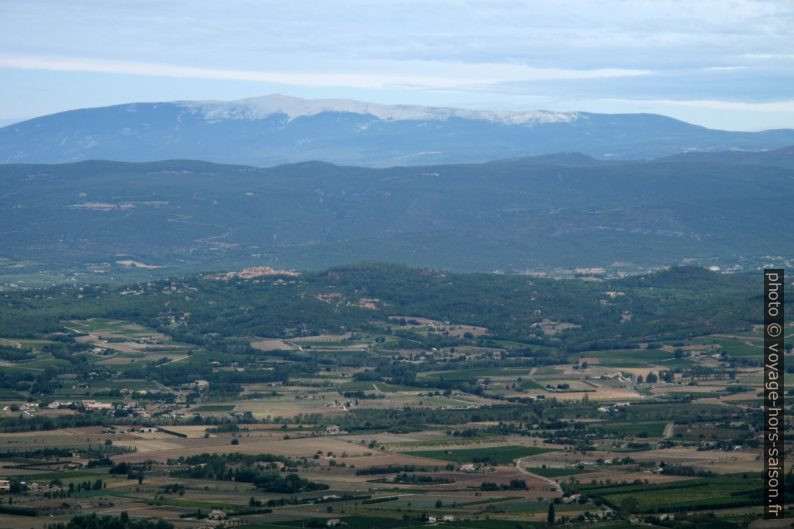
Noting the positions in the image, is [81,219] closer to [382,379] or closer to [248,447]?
[382,379]

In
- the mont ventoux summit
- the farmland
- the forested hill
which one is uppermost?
the mont ventoux summit

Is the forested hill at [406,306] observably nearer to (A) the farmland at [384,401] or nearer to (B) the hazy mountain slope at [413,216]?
(A) the farmland at [384,401]

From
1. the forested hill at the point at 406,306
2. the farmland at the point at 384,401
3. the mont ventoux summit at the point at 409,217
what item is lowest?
the farmland at the point at 384,401

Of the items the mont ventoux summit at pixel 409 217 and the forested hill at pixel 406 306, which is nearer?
the forested hill at pixel 406 306

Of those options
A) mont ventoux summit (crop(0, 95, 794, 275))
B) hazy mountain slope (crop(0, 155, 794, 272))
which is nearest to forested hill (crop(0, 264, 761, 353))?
mont ventoux summit (crop(0, 95, 794, 275))

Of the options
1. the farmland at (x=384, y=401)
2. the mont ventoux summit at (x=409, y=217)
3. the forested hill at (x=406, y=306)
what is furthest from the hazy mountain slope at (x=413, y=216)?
the farmland at (x=384, y=401)

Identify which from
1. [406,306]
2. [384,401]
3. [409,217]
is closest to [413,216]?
[409,217]

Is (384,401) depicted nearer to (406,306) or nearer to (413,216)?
(406,306)

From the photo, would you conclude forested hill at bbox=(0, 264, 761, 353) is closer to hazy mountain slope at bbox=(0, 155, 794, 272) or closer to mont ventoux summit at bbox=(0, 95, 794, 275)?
mont ventoux summit at bbox=(0, 95, 794, 275)
